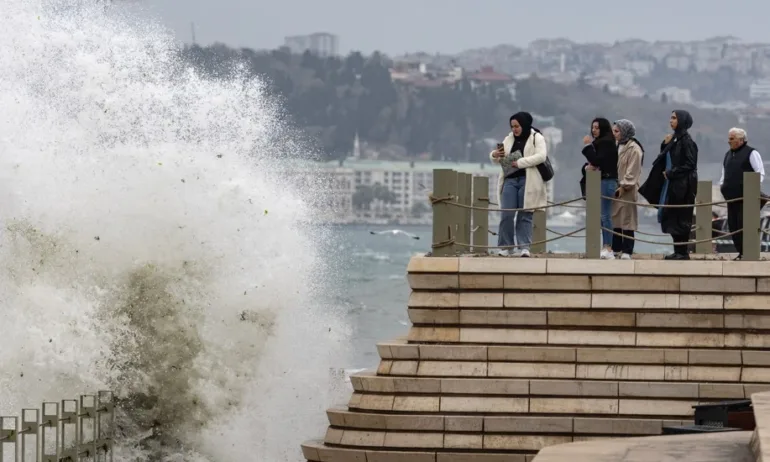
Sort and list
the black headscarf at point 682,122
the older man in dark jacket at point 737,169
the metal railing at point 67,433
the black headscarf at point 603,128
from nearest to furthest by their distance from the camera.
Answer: the metal railing at point 67,433 < the black headscarf at point 682,122 < the older man in dark jacket at point 737,169 < the black headscarf at point 603,128

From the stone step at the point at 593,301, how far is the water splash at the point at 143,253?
3892mm

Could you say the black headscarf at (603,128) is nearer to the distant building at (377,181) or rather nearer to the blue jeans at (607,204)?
the blue jeans at (607,204)

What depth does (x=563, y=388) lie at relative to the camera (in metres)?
14.3

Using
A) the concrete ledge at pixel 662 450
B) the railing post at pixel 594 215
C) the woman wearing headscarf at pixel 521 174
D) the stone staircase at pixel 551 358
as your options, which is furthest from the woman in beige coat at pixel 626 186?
the concrete ledge at pixel 662 450

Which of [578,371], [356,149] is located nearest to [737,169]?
[578,371]

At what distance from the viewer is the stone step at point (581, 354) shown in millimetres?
14234

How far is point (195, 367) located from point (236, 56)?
127145 millimetres

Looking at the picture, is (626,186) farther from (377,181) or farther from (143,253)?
(377,181)

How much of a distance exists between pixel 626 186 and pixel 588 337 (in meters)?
2.62

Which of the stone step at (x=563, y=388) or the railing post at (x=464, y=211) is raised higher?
the railing post at (x=464, y=211)

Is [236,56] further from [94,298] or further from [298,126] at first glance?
[94,298]

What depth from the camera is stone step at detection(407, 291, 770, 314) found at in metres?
14.4

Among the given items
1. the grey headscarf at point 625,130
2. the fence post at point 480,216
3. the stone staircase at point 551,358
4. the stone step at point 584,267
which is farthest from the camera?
the fence post at point 480,216

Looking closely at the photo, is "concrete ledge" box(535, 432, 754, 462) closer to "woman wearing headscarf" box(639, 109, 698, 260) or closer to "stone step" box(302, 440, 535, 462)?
"stone step" box(302, 440, 535, 462)
